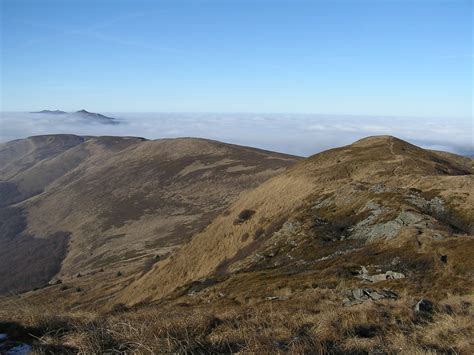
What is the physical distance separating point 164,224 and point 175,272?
292 feet

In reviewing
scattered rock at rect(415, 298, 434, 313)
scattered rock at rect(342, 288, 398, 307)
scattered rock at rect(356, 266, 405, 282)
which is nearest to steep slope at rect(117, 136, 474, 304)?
scattered rock at rect(356, 266, 405, 282)

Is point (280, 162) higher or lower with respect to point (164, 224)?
higher

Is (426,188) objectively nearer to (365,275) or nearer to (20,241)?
(365,275)

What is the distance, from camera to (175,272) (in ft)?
208

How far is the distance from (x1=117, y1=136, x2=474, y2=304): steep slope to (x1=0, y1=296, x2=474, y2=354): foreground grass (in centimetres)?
1034

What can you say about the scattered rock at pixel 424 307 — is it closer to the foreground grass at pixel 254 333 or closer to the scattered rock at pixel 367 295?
the foreground grass at pixel 254 333

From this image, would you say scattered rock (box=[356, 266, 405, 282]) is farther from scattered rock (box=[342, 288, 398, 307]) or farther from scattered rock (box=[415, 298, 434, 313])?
scattered rock (box=[415, 298, 434, 313])

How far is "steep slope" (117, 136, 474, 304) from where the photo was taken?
29781mm

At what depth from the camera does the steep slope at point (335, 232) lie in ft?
97.7

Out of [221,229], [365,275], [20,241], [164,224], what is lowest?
[20,241]

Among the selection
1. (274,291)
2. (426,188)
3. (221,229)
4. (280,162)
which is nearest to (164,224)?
(280,162)

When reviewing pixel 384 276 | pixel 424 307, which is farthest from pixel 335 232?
pixel 424 307

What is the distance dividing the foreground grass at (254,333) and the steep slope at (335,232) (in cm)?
1034

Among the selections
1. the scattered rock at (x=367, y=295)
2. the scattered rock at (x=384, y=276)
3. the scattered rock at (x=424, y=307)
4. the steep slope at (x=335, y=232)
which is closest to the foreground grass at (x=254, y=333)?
the scattered rock at (x=424, y=307)
